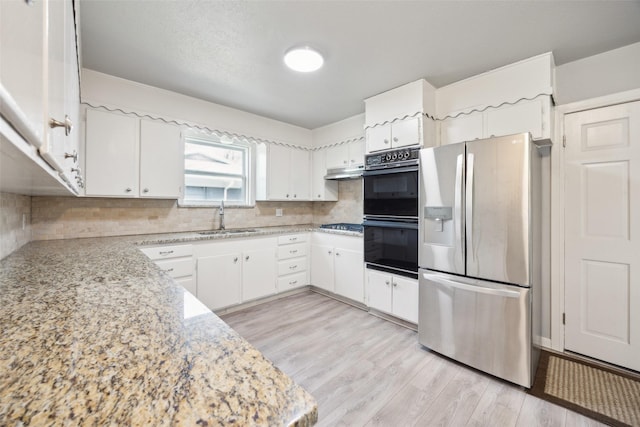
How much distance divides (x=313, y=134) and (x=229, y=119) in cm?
136

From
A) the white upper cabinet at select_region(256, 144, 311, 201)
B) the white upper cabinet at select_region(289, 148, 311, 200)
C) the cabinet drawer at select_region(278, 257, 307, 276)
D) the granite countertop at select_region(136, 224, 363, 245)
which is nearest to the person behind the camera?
the granite countertop at select_region(136, 224, 363, 245)

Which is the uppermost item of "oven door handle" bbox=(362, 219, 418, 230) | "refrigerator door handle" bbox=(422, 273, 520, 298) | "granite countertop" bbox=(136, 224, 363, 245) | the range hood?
the range hood

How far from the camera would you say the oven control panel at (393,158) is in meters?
2.54

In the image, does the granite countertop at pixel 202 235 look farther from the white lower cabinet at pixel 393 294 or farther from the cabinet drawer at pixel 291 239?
the white lower cabinet at pixel 393 294

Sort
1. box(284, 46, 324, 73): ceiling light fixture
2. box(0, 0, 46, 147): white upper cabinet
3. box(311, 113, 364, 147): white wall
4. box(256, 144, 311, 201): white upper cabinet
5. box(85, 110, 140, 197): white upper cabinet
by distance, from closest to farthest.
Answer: box(0, 0, 46, 147): white upper cabinet
box(284, 46, 324, 73): ceiling light fixture
box(85, 110, 140, 197): white upper cabinet
box(311, 113, 364, 147): white wall
box(256, 144, 311, 201): white upper cabinet

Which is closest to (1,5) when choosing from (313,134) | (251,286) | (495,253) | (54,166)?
(54,166)

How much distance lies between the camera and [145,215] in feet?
9.45

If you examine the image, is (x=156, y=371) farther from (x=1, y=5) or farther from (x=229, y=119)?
(x=229, y=119)

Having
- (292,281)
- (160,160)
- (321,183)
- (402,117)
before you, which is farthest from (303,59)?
(292,281)

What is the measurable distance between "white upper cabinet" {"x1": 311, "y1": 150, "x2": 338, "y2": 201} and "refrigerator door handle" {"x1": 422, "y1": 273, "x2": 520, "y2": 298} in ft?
6.82

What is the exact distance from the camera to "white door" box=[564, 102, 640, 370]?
196 cm

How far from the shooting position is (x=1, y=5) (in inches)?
13.5

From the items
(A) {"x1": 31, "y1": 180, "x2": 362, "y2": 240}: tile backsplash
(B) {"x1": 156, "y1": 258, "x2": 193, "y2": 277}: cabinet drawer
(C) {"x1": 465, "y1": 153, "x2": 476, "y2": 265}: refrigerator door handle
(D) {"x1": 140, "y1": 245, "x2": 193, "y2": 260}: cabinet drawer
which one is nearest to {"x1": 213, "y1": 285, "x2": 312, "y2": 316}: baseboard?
(B) {"x1": 156, "y1": 258, "x2": 193, "y2": 277}: cabinet drawer

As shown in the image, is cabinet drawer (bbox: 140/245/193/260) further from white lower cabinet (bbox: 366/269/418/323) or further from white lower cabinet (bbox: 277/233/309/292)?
white lower cabinet (bbox: 366/269/418/323)
